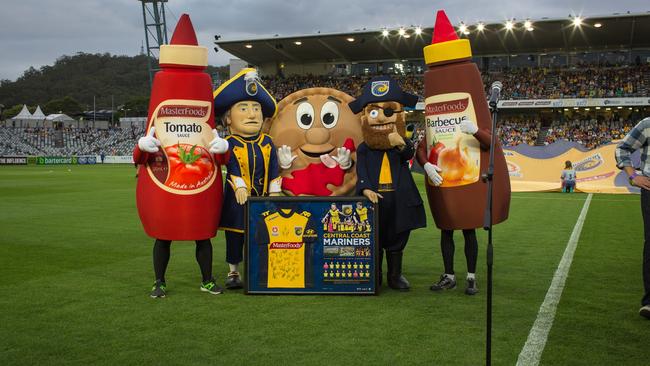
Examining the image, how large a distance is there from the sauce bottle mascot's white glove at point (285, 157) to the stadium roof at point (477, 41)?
28531mm

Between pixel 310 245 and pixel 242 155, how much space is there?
3.70ft

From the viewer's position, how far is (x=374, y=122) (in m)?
6.14

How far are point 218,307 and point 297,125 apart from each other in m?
2.21

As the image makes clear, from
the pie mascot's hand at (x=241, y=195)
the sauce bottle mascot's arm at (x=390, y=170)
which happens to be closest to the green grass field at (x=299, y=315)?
the sauce bottle mascot's arm at (x=390, y=170)

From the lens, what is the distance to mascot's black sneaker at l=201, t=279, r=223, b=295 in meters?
5.97

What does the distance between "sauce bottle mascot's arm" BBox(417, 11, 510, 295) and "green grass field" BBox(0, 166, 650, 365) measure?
0.68 m

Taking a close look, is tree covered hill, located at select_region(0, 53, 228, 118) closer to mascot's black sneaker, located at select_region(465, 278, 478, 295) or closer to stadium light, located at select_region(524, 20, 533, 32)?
stadium light, located at select_region(524, 20, 533, 32)

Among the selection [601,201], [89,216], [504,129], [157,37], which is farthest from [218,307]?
[157,37]

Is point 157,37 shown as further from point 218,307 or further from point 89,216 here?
point 218,307

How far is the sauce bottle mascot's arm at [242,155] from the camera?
6152 millimetres

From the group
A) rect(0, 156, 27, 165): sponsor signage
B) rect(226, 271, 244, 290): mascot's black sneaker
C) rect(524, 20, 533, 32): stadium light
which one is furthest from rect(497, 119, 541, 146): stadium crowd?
rect(226, 271, 244, 290): mascot's black sneaker

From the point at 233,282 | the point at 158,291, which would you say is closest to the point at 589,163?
the point at 233,282

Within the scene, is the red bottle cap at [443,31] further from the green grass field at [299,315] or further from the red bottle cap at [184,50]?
the green grass field at [299,315]

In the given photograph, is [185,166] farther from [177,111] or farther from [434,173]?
[434,173]
